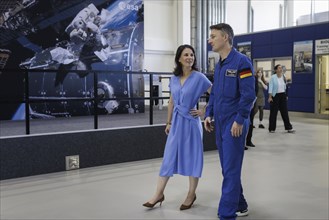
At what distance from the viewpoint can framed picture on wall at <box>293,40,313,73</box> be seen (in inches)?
545

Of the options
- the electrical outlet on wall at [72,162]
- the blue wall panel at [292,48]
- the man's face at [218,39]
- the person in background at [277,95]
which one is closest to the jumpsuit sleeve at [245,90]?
the man's face at [218,39]

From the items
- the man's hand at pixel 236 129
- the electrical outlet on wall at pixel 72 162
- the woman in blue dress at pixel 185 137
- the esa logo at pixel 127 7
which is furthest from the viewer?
the esa logo at pixel 127 7

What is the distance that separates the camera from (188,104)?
3838mm

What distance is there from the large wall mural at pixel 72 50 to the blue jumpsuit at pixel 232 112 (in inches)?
208

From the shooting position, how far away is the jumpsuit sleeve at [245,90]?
309cm

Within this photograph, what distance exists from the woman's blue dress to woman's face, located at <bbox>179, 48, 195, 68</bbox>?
0.35ft

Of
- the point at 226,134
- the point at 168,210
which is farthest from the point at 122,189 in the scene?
the point at 226,134

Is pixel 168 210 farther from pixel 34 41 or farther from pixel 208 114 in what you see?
pixel 34 41

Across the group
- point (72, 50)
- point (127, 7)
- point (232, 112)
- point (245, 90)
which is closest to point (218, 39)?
point (245, 90)

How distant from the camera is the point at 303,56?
46.2 feet

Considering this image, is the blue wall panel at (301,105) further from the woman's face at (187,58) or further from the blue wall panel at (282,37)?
the woman's face at (187,58)

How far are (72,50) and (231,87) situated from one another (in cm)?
709

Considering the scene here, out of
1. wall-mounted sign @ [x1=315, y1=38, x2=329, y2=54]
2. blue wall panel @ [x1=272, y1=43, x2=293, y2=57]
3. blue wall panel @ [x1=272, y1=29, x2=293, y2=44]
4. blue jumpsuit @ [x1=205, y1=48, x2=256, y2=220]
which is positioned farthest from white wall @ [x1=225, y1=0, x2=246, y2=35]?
blue jumpsuit @ [x1=205, y1=48, x2=256, y2=220]

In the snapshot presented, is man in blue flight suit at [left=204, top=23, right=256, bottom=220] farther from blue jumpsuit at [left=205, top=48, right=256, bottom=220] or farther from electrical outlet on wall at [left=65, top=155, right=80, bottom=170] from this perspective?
electrical outlet on wall at [left=65, top=155, right=80, bottom=170]
